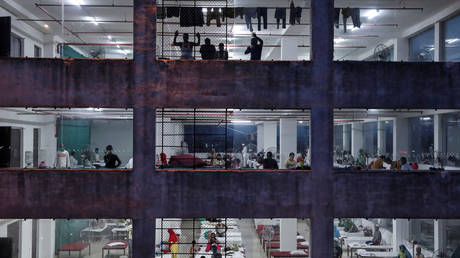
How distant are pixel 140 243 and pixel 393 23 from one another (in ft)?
50.2

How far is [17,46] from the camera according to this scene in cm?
1695

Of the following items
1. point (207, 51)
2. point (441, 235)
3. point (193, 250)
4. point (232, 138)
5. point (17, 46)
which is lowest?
point (441, 235)

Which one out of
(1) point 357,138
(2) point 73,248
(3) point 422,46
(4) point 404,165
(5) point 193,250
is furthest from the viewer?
(1) point 357,138

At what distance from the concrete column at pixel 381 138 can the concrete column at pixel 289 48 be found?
332 inches

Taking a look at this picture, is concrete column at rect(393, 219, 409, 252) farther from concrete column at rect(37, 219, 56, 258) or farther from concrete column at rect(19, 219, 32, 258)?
concrete column at rect(19, 219, 32, 258)

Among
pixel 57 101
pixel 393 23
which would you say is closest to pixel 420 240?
pixel 393 23

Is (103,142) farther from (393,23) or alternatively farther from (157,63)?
(393,23)

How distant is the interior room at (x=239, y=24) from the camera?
47.7 feet

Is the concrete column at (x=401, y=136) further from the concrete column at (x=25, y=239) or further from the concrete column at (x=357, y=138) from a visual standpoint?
the concrete column at (x=25, y=239)

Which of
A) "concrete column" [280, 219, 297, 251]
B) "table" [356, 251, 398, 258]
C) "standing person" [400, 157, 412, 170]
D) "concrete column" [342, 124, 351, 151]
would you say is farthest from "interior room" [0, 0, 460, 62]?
"concrete column" [342, 124, 351, 151]

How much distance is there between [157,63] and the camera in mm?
12625

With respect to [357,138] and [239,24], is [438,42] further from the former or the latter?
[357,138]

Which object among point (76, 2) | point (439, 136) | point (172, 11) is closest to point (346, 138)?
point (439, 136)

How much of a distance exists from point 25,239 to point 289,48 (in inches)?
601
